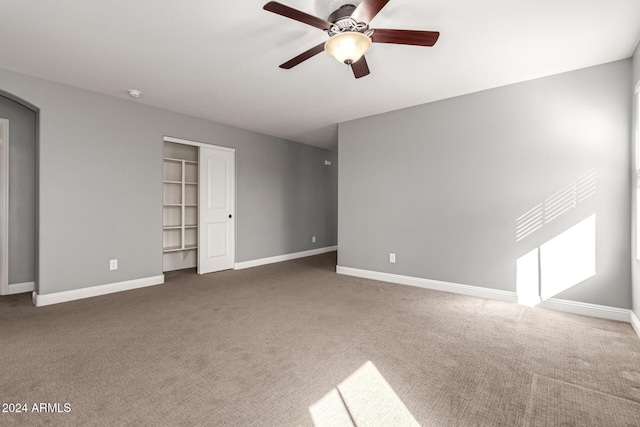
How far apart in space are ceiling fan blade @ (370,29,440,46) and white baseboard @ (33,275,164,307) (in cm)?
407

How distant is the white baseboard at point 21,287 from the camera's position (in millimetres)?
3713

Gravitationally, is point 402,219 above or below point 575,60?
below

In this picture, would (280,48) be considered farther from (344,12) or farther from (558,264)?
(558,264)

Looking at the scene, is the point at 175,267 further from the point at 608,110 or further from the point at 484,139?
the point at 608,110

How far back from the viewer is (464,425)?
1.46 m

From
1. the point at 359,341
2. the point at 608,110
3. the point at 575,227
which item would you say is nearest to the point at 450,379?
the point at 359,341

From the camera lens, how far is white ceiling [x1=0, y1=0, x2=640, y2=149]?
2.13 m

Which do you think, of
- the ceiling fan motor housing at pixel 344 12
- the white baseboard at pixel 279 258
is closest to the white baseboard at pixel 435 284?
the white baseboard at pixel 279 258

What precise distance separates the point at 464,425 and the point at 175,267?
499 cm

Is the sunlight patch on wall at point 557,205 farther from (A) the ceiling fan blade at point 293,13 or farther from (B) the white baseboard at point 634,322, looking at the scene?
(A) the ceiling fan blade at point 293,13

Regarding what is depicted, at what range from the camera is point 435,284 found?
393 cm

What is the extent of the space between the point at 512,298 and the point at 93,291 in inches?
196

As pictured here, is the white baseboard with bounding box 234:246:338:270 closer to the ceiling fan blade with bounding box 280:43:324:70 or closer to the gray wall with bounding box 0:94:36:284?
the gray wall with bounding box 0:94:36:284

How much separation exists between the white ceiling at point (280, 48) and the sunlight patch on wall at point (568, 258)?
5.47 ft
